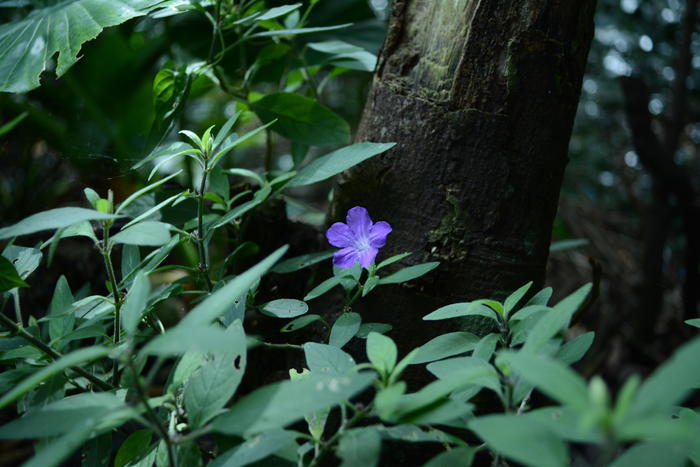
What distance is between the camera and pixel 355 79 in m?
3.15

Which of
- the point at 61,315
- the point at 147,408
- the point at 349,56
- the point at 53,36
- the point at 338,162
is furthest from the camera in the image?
the point at 349,56

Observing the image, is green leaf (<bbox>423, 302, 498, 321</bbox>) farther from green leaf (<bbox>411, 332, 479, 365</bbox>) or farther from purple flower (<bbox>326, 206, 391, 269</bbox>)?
purple flower (<bbox>326, 206, 391, 269</bbox>)

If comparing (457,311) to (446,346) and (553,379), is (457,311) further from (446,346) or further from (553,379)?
(553,379)

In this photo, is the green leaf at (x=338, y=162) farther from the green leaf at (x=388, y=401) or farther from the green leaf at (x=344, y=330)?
the green leaf at (x=388, y=401)

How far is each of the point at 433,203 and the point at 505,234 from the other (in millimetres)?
114

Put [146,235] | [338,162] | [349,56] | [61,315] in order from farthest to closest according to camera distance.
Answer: [349,56] → [338,162] → [61,315] → [146,235]

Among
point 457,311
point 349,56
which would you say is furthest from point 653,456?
point 349,56

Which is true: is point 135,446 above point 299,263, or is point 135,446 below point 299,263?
below

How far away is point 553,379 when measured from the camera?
1.25 feet

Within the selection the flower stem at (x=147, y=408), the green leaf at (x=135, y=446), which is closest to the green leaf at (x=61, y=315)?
the green leaf at (x=135, y=446)

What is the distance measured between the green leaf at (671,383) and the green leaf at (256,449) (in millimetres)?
289

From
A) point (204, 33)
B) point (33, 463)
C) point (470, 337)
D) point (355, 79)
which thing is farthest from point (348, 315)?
point (355, 79)

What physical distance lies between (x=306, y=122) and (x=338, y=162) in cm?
23

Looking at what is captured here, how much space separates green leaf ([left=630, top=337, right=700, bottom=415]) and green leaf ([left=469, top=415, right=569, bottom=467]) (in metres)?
0.06
